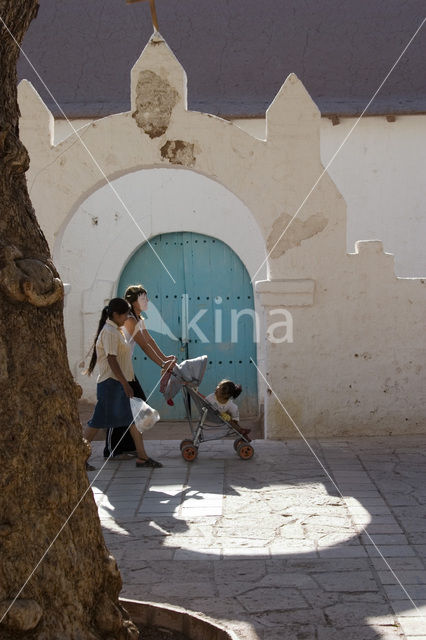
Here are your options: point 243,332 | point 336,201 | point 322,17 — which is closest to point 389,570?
point 336,201

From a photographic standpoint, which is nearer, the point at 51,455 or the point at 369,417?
the point at 51,455

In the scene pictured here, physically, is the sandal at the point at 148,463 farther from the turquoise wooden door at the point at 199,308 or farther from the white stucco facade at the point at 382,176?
the white stucco facade at the point at 382,176

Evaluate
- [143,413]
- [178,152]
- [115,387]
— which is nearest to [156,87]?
[178,152]

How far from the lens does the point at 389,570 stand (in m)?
5.63

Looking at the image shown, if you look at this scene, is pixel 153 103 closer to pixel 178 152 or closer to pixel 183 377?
pixel 178 152

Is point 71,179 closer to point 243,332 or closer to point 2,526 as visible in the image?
point 243,332

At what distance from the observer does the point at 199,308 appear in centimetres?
Result: 1296

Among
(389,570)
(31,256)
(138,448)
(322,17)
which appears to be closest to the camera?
(31,256)

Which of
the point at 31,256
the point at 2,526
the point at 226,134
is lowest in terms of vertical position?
the point at 2,526

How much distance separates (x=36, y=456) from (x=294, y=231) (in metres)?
6.50

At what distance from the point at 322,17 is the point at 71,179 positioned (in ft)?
19.3

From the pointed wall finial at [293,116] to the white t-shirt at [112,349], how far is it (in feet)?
9.12

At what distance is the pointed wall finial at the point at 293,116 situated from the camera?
384 inches

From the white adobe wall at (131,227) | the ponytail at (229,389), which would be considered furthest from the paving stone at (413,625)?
the white adobe wall at (131,227)
